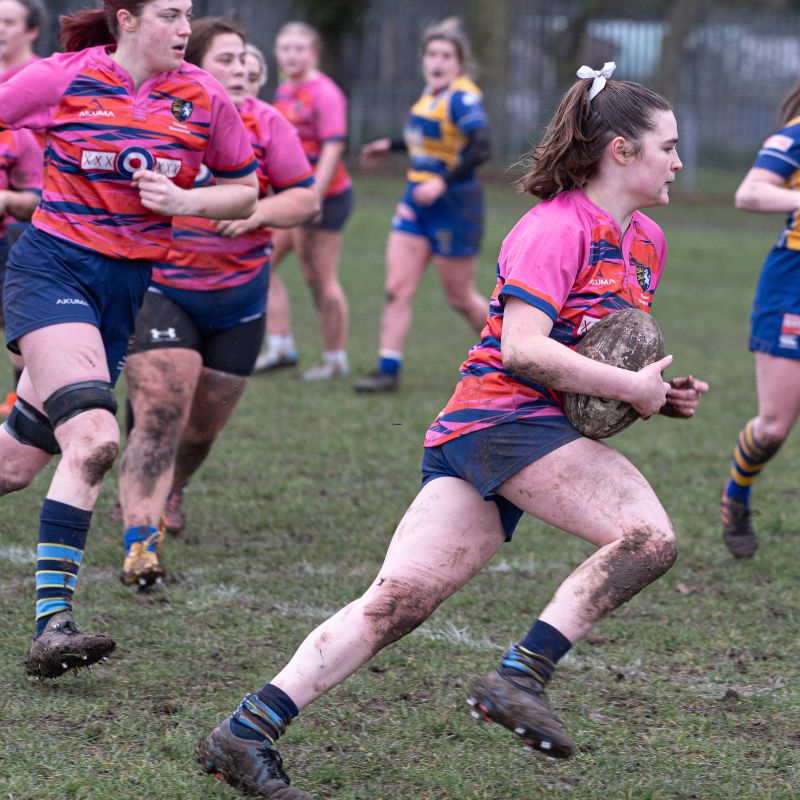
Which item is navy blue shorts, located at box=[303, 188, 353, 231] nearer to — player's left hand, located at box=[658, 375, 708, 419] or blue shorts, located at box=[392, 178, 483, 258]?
blue shorts, located at box=[392, 178, 483, 258]

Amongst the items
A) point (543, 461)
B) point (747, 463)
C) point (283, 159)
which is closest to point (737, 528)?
point (747, 463)

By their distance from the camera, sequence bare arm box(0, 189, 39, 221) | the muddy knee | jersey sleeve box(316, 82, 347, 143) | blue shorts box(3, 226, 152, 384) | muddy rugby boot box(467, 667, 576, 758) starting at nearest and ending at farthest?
muddy rugby boot box(467, 667, 576, 758) < the muddy knee < blue shorts box(3, 226, 152, 384) < bare arm box(0, 189, 39, 221) < jersey sleeve box(316, 82, 347, 143)

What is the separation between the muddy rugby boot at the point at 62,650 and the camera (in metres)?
3.85

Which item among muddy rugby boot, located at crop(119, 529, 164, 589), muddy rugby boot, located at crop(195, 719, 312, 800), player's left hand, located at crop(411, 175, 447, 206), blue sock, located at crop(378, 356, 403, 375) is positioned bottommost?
blue sock, located at crop(378, 356, 403, 375)

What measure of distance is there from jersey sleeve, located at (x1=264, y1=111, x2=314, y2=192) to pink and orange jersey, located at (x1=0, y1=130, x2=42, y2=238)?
1143 mm

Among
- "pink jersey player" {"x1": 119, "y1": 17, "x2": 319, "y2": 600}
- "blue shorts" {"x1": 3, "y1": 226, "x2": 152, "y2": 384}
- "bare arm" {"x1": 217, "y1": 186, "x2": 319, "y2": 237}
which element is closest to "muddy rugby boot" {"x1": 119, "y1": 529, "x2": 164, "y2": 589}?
"pink jersey player" {"x1": 119, "y1": 17, "x2": 319, "y2": 600}

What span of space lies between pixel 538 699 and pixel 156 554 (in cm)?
238

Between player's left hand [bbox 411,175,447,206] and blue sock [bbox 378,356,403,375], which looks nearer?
player's left hand [bbox 411,175,447,206]

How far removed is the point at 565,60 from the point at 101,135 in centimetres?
2424

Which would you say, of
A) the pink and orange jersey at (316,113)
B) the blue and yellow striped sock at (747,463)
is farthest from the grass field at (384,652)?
the pink and orange jersey at (316,113)

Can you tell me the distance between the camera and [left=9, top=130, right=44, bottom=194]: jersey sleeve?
583 cm

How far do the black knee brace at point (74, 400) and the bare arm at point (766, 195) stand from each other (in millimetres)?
2691

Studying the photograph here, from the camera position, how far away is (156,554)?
514cm

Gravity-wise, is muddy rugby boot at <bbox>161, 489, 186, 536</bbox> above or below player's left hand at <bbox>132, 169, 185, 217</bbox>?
below
